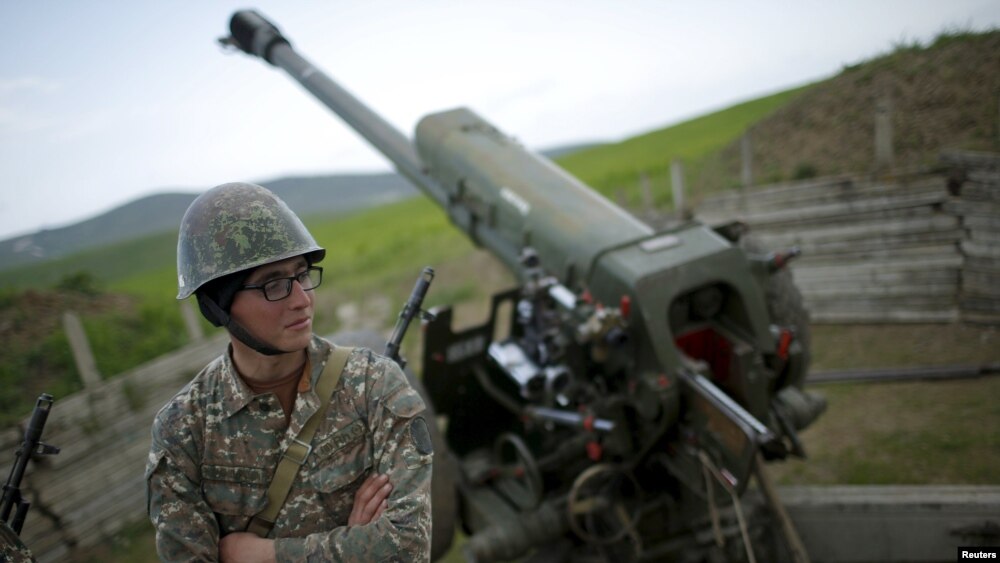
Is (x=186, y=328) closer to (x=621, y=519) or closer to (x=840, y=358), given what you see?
(x=621, y=519)

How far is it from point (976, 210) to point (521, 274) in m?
4.69

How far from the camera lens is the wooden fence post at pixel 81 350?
5.13m

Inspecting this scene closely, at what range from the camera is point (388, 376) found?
1.84 metres

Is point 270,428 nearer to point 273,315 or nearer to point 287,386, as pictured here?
point 287,386

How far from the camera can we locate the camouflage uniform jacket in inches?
Answer: 66.1

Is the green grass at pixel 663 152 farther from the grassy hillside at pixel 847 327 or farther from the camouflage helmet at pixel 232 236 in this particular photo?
the camouflage helmet at pixel 232 236

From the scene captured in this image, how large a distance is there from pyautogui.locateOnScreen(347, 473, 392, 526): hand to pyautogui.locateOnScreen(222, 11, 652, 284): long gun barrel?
188 cm

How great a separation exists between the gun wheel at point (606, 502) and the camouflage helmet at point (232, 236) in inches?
81.1

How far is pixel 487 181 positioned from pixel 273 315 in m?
2.91

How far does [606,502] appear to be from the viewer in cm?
332

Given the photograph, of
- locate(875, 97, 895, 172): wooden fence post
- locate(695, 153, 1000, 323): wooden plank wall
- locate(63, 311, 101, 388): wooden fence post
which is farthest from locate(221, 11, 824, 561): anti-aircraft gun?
locate(875, 97, 895, 172): wooden fence post

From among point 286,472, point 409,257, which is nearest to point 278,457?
point 286,472

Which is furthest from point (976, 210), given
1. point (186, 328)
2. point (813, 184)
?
point (186, 328)

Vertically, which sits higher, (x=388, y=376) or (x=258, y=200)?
(x=258, y=200)
